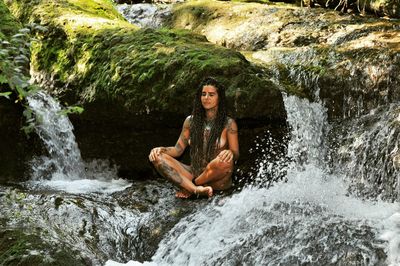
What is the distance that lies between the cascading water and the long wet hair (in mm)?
584

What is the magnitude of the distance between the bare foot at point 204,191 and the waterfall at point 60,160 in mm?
1924

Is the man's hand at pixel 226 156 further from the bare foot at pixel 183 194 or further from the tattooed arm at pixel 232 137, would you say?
the bare foot at pixel 183 194

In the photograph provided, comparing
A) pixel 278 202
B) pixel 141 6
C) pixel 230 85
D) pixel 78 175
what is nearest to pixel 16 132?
pixel 78 175

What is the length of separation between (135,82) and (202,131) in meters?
1.72

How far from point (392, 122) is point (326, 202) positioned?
1.87m

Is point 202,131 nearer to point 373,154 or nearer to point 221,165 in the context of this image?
point 221,165

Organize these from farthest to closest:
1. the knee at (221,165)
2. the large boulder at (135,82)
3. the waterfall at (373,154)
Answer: the large boulder at (135,82) → the waterfall at (373,154) → the knee at (221,165)

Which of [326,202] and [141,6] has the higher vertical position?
[141,6]

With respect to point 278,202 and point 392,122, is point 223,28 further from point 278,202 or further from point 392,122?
point 278,202

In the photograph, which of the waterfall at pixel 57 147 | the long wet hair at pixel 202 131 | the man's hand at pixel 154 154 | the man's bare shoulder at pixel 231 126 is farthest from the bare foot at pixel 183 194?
the waterfall at pixel 57 147

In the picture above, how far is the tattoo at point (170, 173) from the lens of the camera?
258 inches

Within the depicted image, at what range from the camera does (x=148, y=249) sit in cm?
561

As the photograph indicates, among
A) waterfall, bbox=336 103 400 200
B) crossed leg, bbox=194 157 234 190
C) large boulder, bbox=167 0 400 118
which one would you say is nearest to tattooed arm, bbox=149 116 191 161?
crossed leg, bbox=194 157 234 190

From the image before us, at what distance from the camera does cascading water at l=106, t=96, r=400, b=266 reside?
4.80 metres
